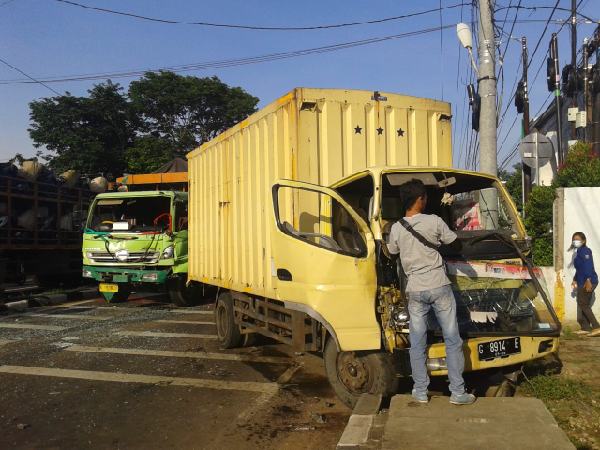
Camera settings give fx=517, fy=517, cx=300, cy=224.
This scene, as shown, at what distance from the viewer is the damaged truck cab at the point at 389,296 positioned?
158 inches

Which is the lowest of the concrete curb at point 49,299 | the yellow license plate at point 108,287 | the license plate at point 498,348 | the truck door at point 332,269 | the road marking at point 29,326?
→ the road marking at point 29,326

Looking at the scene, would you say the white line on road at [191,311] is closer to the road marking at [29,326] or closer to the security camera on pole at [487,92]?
the road marking at [29,326]

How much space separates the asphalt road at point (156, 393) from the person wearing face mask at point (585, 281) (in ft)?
13.4

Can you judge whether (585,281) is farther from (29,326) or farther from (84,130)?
(84,130)

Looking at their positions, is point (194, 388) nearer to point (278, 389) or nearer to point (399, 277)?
point (278, 389)

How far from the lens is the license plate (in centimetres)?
398

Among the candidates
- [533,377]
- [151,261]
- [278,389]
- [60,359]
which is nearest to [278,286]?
[278,389]

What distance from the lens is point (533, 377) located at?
5.16 m

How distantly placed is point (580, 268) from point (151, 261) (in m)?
7.79

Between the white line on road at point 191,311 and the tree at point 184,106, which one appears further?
the tree at point 184,106

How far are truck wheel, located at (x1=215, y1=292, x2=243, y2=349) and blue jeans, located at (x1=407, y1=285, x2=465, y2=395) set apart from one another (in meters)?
3.74

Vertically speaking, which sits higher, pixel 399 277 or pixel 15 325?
pixel 399 277

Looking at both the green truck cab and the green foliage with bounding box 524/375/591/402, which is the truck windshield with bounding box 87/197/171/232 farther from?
the green foliage with bounding box 524/375/591/402

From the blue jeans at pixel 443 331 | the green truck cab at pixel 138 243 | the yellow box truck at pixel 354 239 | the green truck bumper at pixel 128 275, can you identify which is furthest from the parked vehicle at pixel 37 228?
the blue jeans at pixel 443 331
